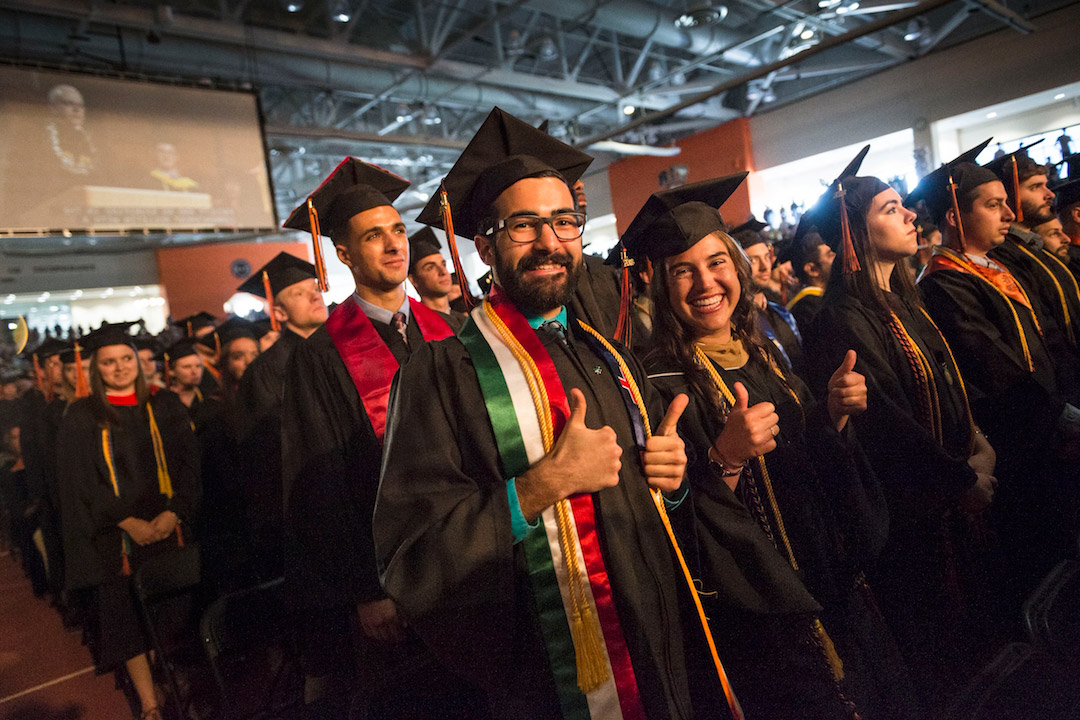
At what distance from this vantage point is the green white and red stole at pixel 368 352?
6.79ft

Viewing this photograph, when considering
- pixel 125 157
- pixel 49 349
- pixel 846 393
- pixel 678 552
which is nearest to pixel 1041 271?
pixel 846 393

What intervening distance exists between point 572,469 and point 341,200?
1.65 metres

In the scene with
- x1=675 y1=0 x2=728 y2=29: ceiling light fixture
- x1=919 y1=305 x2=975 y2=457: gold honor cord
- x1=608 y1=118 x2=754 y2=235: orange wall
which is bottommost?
x1=919 y1=305 x2=975 y2=457: gold honor cord

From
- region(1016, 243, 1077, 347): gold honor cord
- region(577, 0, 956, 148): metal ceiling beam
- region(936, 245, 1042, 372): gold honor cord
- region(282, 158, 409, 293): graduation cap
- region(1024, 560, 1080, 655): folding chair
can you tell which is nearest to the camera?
region(1024, 560, 1080, 655): folding chair

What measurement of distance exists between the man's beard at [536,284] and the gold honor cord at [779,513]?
25.5 inches

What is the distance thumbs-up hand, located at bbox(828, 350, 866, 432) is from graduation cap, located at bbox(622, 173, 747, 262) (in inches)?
21.7

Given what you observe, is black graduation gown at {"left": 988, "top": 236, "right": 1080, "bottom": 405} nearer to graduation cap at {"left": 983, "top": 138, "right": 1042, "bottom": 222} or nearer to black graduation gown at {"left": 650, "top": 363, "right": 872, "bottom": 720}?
graduation cap at {"left": 983, "top": 138, "right": 1042, "bottom": 222}

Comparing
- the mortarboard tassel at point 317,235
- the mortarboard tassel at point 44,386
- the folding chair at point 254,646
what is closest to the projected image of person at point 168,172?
the mortarboard tassel at point 44,386

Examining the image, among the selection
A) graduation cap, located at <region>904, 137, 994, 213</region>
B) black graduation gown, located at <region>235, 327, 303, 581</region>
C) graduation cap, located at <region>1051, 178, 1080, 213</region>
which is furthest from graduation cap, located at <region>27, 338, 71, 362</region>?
graduation cap, located at <region>1051, 178, 1080, 213</region>

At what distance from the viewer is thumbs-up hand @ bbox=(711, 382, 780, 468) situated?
153 cm

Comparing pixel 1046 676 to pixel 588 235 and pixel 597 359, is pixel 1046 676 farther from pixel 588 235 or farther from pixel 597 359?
pixel 588 235

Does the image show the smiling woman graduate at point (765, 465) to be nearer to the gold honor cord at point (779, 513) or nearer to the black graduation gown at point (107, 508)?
the gold honor cord at point (779, 513)

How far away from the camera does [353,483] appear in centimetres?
208

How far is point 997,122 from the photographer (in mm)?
10039
